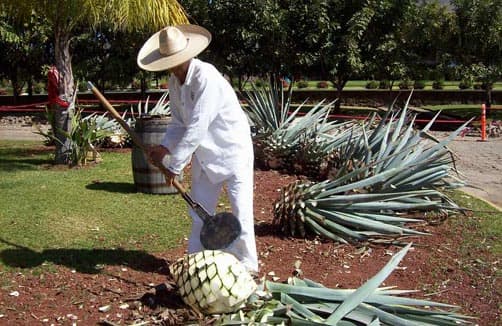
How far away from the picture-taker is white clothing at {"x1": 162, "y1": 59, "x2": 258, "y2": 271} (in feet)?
14.9

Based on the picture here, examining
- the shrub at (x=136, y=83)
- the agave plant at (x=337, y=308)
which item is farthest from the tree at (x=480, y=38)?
the agave plant at (x=337, y=308)

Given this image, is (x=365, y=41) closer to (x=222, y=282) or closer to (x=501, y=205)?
(x=501, y=205)

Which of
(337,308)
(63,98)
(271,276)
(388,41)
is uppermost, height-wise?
(388,41)

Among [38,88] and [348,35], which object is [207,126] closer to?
[348,35]

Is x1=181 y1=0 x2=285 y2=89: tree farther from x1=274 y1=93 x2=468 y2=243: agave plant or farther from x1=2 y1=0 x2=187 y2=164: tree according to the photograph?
x1=274 y1=93 x2=468 y2=243: agave plant

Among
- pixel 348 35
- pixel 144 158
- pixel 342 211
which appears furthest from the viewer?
pixel 348 35

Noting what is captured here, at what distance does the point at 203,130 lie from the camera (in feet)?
14.8

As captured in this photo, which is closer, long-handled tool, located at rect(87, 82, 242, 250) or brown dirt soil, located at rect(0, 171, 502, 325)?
brown dirt soil, located at rect(0, 171, 502, 325)

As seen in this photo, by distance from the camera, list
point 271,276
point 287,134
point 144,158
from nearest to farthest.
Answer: point 271,276 → point 144,158 → point 287,134

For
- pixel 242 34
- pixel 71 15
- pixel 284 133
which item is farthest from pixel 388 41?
pixel 71 15

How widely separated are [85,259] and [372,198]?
271cm

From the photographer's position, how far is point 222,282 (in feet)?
12.5

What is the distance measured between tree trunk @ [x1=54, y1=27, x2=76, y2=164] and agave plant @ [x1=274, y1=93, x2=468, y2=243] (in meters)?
5.50

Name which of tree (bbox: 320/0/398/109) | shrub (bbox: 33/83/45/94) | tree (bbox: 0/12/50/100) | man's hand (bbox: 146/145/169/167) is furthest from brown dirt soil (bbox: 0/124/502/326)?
shrub (bbox: 33/83/45/94)
